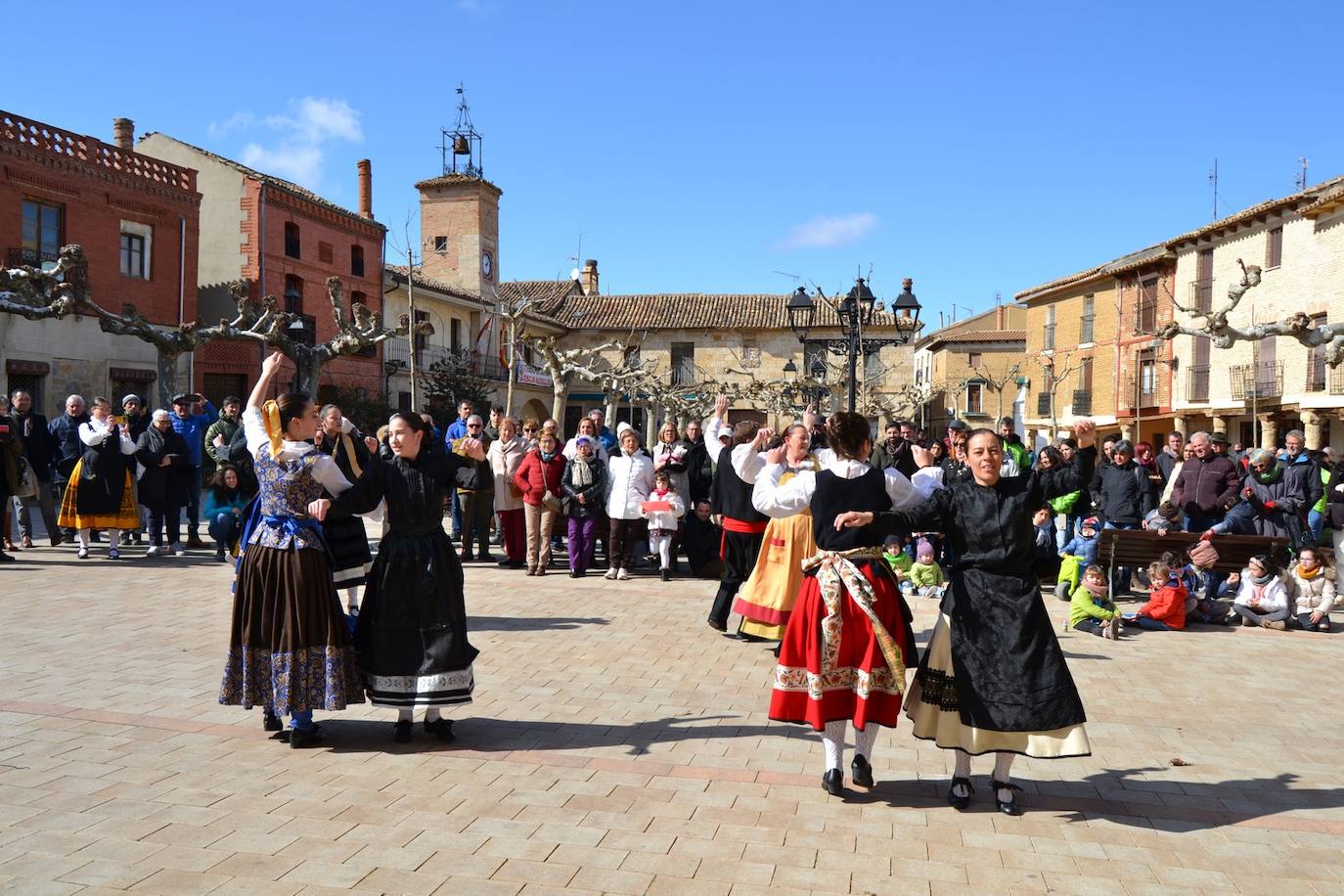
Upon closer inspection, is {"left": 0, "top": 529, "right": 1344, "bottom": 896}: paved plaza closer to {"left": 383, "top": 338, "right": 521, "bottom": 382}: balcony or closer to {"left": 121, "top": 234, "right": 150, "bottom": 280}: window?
{"left": 121, "top": 234, "right": 150, "bottom": 280}: window

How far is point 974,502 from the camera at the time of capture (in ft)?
16.1

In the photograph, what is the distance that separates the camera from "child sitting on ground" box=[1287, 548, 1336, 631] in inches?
389

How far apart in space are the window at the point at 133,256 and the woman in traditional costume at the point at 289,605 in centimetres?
2523

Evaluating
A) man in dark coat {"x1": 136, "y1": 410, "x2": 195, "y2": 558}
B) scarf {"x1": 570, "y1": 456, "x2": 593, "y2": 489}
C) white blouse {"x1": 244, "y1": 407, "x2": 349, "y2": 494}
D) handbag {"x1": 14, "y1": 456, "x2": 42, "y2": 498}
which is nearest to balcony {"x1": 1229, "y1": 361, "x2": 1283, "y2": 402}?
scarf {"x1": 570, "y1": 456, "x2": 593, "y2": 489}

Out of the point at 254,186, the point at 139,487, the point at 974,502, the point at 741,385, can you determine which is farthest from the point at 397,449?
the point at 741,385

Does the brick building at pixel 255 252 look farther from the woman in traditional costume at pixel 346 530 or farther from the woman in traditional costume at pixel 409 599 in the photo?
the woman in traditional costume at pixel 409 599

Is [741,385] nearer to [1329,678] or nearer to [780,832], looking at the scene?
[1329,678]

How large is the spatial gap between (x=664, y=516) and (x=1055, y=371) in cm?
3376

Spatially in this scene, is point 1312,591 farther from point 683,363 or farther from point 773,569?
point 683,363

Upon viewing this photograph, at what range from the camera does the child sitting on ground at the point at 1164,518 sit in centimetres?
1130

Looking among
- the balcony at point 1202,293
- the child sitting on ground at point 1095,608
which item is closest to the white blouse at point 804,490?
the child sitting on ground at point 1095,608

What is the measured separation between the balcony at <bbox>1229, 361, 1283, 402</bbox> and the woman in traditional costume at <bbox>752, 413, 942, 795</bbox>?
89.5 ft

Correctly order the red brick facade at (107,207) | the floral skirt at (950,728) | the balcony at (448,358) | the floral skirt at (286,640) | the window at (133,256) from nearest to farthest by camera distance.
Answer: the floral skirt at (950,728) < the floral skirt at (286,640) < the red brick facade at (107,207) < the window at (133,256) < the balcony at (448,358)

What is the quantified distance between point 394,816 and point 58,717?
8.45 feet
